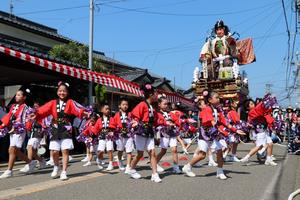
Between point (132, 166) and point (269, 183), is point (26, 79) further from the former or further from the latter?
point (269, 183)

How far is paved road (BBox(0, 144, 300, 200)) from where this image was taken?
611 cm

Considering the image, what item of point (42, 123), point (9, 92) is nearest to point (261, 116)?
point (42, 123)

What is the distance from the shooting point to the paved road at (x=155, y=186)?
611 cm

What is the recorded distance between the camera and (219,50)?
1958 centimetres

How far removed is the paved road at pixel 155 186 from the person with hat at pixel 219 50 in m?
10.8

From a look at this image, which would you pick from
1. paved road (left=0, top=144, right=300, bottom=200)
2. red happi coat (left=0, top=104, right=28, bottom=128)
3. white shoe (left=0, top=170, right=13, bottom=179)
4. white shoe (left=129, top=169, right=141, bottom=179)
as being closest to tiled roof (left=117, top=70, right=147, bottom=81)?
paved road (left=0, top=144, right=300, bottom=200)

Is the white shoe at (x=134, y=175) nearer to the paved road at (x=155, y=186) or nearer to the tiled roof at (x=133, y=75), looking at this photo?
the paved road at (x=155, y=186)

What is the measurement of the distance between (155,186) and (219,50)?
44.7ft

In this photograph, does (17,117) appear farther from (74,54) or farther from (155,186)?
(74,54)

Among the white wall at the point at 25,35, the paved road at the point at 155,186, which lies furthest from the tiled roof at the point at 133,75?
the paved road at the point at 155,186

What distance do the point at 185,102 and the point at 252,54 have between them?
5.10 metres

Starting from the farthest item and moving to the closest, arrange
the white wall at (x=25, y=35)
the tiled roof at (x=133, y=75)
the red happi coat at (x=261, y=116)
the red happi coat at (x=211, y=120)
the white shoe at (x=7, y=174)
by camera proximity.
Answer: the tiled roof at (x=133, y=75)
the white wall at (x=25, y=35)
the red happi coat at (x=261, y=116)
the white shoe at (x=7, y=174)
the red happi coat at (x=211, y=120)

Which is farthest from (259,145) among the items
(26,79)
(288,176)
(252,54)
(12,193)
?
(252,54)

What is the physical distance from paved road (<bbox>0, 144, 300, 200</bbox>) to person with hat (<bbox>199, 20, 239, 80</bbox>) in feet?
35.6
